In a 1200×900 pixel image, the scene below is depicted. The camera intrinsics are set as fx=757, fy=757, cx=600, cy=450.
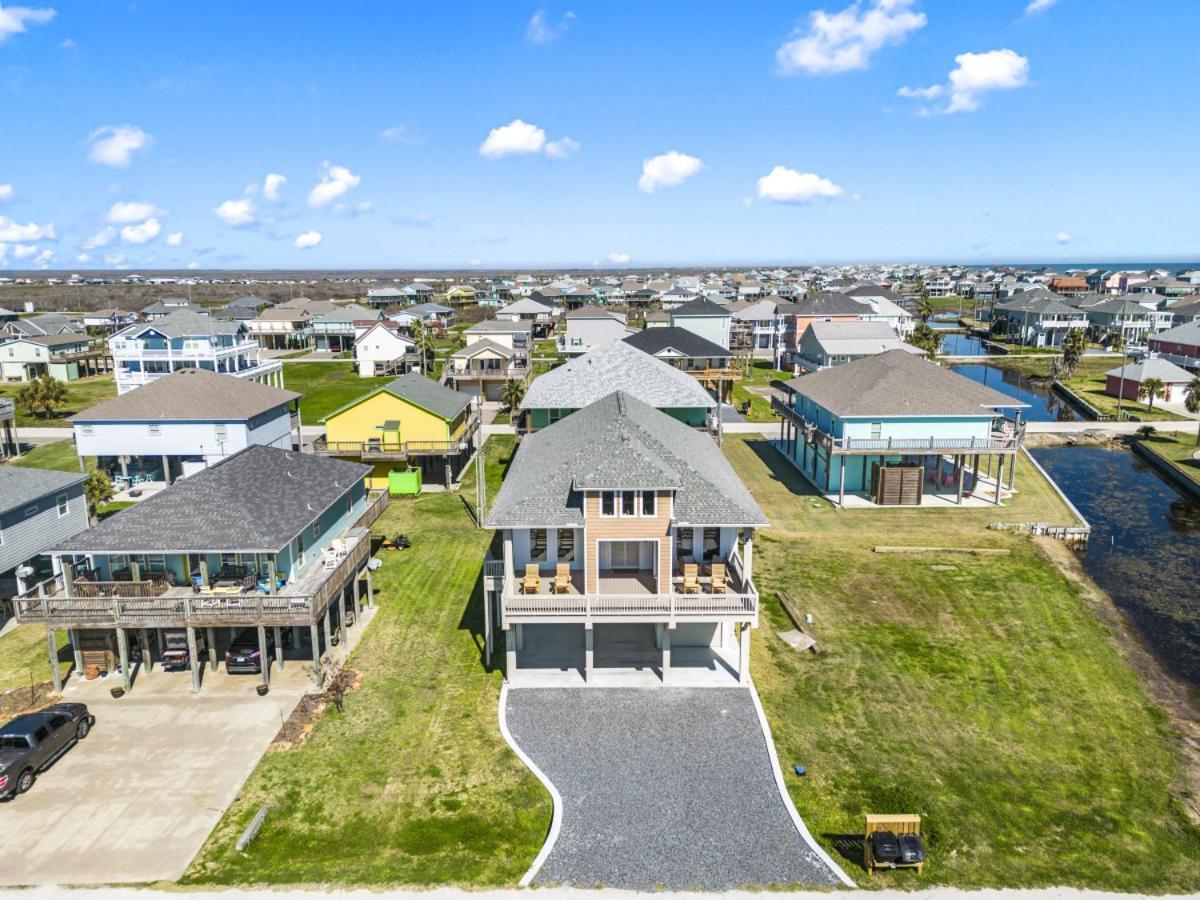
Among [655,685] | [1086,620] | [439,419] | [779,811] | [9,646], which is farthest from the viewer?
[439,419]

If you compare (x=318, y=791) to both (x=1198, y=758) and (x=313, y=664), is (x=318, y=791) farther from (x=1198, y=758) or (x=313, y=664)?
(x=1198, y=758)

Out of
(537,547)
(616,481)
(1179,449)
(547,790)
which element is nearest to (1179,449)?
(1179,449)

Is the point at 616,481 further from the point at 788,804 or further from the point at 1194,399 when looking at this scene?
the point at 1194,399

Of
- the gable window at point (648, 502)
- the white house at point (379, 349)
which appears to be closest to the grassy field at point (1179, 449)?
the gable window at point (648, 502)

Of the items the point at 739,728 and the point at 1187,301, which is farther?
the point at 1187,301

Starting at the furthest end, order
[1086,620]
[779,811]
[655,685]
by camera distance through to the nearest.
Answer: [1086,620], [655,685], [779,811]

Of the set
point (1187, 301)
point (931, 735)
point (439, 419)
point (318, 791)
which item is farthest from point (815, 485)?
point (1187, 301)

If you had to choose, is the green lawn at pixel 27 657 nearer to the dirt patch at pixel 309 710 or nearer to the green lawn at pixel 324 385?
the dirt patch at pixel 309 710

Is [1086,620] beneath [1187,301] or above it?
beneath
